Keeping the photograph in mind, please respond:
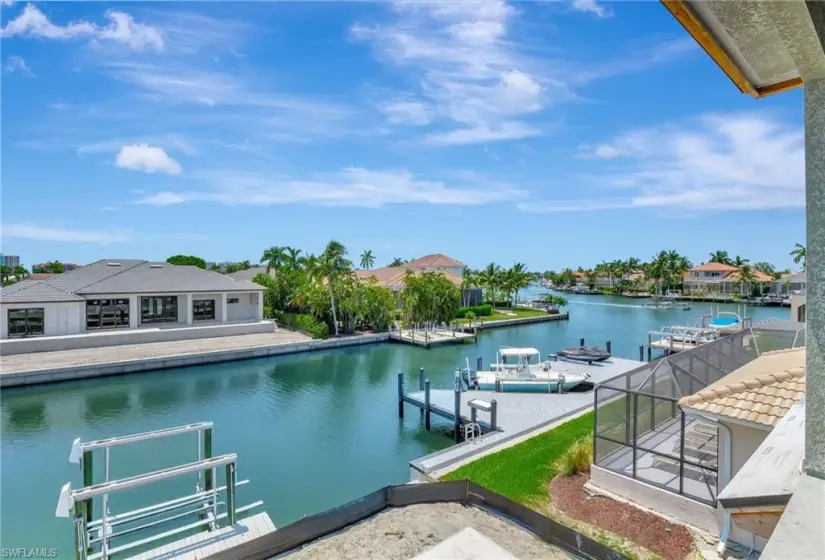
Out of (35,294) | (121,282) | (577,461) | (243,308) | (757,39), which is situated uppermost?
(757,39)

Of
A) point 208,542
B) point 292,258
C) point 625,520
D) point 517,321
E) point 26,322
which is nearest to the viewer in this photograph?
point 208,542

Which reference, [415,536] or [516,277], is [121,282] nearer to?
[415,536]

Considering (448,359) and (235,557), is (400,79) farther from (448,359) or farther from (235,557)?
(448,359)

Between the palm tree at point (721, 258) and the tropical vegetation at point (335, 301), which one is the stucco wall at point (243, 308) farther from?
the palm tree at point (721, 258)

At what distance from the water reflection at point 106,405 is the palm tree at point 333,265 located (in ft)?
51.9

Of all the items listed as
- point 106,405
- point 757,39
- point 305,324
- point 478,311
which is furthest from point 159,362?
point 478,311

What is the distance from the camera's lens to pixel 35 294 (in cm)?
2845

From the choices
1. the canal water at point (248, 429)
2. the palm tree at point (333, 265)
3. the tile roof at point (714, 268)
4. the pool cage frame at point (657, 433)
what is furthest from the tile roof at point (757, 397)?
the tile roof at point (714, 268)

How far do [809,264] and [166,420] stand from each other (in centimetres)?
1951

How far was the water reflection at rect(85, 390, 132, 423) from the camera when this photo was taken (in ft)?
58.7

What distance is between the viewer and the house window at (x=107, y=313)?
102 feet

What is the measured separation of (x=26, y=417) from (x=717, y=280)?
95.3 m

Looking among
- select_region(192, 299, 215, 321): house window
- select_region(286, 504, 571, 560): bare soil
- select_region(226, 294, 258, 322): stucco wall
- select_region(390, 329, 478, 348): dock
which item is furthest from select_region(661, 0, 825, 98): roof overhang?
select_region(192, 299, 215, 321): house window

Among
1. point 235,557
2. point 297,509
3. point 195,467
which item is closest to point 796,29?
point 235,557
